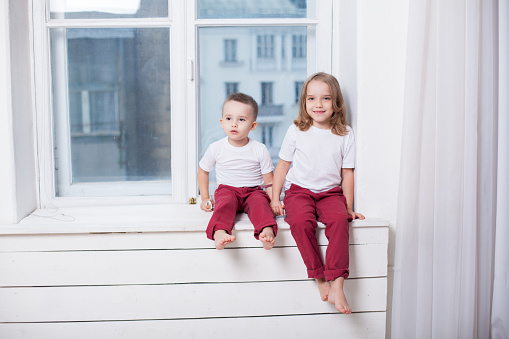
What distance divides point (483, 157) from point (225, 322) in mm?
920

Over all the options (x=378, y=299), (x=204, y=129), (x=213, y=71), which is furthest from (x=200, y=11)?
(x=378, y=299)

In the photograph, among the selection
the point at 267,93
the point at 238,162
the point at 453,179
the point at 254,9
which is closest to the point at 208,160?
the point at 238,162

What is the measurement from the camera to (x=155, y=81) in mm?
1729

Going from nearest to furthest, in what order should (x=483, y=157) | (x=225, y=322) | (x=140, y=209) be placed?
(x=483, y=157)
(x=225, y=322)
(x=140, y=209)

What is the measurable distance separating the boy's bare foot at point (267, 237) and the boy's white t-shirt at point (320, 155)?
0.26 meters

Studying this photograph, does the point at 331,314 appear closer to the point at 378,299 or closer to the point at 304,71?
the point at 378,299

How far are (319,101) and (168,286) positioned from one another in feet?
2.54

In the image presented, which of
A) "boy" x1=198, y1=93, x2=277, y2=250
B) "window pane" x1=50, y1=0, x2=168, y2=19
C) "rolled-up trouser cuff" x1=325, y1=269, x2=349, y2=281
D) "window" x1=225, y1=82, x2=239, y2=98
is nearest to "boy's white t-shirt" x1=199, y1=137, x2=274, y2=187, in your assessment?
"boy" x1=198, y1=93, x2=277, y2=250

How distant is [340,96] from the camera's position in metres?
1.56

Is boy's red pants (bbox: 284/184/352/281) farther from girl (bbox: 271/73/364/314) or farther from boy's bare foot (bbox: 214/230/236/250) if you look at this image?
boy's bare foot (bbox: 214/230/236/250)

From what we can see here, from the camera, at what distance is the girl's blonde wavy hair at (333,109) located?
155 centimetres

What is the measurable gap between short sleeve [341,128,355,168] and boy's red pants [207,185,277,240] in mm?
295

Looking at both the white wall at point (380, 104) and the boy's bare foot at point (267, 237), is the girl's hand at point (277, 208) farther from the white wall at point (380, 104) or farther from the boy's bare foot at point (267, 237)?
the white wall at point (380, 104)

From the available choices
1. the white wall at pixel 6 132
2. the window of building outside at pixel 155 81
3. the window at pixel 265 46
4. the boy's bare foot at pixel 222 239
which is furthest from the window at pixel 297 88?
the white wall at pixel 6 132
